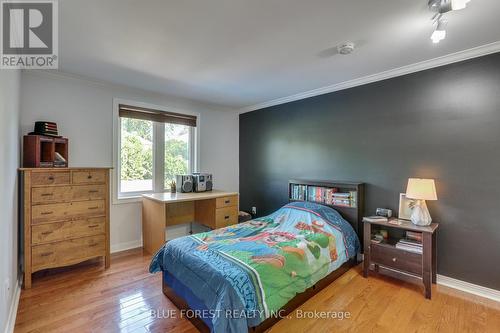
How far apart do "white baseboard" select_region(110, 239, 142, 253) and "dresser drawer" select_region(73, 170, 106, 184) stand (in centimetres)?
108

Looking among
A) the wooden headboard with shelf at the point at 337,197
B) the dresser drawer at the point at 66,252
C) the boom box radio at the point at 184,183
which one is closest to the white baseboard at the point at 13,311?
the dresser drawer at the point at 66,252

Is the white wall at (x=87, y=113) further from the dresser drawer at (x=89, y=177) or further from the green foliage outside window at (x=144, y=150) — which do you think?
the dresser drawer at (x=89, y=177)

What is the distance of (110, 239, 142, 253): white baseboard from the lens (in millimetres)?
Result: 3299

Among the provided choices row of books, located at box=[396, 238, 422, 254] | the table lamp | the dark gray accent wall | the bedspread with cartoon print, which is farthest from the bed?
the dark gray accent wall

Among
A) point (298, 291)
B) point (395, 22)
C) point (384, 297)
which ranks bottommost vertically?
point (384, 297)

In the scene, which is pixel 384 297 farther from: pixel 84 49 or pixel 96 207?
pixel 84 49

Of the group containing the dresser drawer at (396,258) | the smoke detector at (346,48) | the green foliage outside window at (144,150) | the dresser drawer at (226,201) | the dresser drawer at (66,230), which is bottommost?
the dresser drawer at (396,258)

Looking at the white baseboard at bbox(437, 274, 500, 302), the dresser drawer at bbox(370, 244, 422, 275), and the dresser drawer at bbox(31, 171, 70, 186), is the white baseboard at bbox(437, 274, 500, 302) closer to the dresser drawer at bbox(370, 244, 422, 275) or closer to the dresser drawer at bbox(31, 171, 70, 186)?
the dresser drawer at bbox(370, 244, 422, 275)

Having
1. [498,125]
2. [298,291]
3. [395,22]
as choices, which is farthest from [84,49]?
[498,125]

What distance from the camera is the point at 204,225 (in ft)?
12.8

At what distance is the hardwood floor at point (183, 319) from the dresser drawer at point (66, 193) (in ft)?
2.81

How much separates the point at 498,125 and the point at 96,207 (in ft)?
13.9

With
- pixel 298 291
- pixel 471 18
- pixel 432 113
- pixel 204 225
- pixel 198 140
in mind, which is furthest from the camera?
pixel 198 140

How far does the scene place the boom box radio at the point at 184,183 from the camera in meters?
3.66
